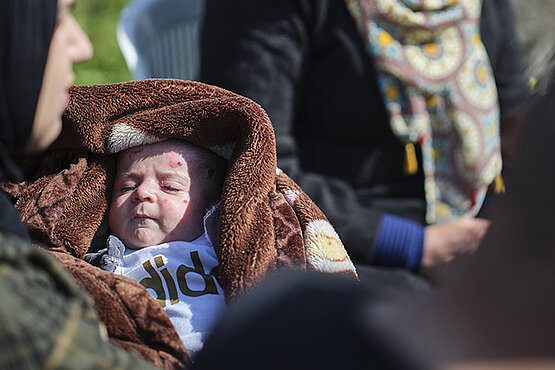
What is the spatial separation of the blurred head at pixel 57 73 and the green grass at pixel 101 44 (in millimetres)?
3031

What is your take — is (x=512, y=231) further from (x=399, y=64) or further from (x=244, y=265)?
(x=399, y=64)

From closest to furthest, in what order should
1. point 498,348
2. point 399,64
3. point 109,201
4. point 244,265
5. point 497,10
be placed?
point 498,348
point 244,265
point 109,201
point 399,64
point 497,10

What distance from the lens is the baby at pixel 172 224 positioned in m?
1.44

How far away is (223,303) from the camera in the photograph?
144cm

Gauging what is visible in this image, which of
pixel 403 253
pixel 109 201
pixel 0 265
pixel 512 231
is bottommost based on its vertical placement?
pixel 403 253

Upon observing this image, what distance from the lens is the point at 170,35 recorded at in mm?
2652

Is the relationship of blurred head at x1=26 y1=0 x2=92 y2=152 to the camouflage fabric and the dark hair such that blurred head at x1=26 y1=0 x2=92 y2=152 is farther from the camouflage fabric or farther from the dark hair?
the camouflage fabric

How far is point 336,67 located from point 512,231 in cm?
139

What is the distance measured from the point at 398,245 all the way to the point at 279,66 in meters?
0.63

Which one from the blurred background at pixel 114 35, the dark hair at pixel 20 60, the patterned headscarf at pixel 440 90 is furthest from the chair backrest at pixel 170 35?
the dark hair at pixel 20 60

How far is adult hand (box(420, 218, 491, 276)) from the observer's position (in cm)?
196

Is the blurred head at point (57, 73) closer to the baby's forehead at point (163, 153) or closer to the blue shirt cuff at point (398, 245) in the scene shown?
the baby's forehead at point (163, 153)

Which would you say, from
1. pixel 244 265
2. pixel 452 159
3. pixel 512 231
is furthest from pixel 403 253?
pixel 512 231

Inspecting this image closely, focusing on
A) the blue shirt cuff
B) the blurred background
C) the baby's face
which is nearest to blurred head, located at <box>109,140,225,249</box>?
the baby's face
